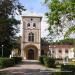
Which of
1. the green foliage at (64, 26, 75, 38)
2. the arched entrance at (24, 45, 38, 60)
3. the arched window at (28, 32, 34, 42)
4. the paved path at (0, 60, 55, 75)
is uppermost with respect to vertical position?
the arched window at (28, 32, 34, 42)

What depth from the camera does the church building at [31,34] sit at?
273 feet

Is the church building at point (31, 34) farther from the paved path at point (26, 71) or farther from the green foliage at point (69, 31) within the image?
the green foliage at point (69, 31)

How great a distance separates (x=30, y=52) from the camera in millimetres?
85625

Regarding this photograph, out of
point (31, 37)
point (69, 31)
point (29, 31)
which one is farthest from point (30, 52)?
point (69, 31)

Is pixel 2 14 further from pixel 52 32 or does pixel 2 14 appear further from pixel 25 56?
pixel 25 56

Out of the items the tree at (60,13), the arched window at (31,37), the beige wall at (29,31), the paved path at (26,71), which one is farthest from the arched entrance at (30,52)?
the tree at (60,13)

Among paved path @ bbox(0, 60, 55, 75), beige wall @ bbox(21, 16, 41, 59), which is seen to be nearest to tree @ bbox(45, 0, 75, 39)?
paved path @ bbox(0, 60, 55, 75)

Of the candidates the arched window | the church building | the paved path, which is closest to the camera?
the paved path

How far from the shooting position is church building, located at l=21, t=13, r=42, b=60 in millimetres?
83275

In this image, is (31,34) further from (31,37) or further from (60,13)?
(60,13)

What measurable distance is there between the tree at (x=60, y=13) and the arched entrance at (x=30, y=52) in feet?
211

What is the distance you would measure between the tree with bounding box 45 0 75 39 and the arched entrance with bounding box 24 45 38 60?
64184mm

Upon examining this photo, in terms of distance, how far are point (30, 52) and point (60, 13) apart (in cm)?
6614

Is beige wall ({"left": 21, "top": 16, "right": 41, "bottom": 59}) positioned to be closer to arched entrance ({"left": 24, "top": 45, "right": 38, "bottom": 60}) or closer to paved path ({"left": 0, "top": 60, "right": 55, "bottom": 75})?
arched entrance ({"left": 24, "top": 45, "right": 38, "bottom": 60})
